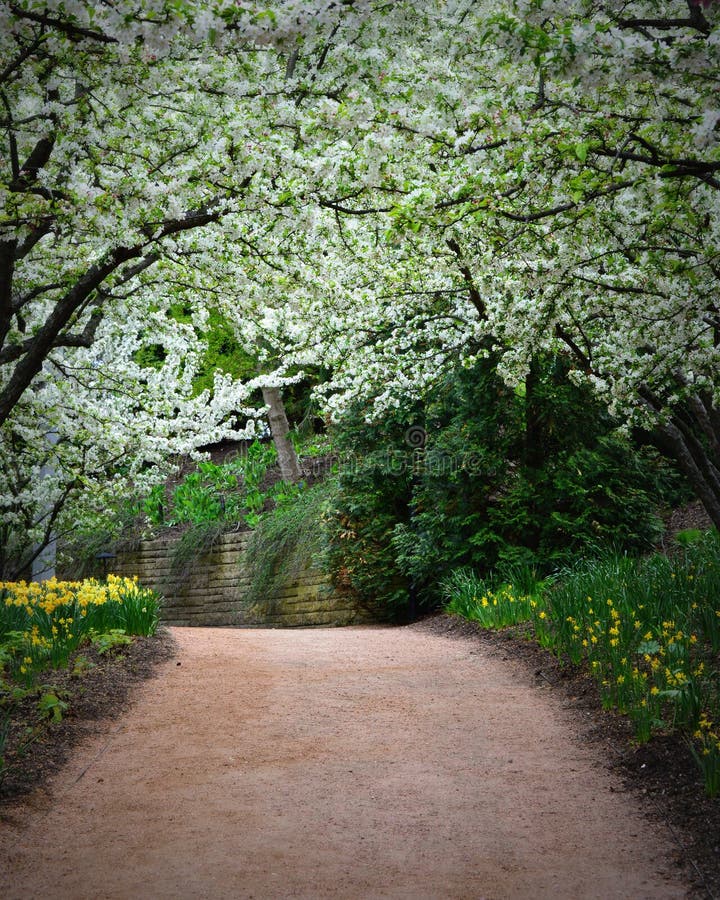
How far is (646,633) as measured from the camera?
5.65 m

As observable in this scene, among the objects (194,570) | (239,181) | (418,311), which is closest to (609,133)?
(239,181)

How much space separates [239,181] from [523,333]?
299 centimetres

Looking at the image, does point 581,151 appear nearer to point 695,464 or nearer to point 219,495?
point 695,464

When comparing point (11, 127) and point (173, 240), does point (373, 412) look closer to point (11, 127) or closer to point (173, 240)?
point (173, 240)

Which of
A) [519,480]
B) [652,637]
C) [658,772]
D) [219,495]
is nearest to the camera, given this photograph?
[658,772]

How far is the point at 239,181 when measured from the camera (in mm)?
5629

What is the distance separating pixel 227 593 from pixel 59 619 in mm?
8140

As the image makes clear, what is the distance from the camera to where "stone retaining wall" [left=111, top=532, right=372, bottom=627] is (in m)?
13.0

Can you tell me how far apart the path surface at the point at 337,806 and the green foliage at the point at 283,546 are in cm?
657

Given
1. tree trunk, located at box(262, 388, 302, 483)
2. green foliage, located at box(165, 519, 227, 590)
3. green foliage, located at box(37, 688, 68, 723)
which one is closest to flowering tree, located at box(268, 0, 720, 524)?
green foliage, located at box(37, 688, 68, 723)

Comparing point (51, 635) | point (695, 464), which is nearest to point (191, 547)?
point (51, 635)

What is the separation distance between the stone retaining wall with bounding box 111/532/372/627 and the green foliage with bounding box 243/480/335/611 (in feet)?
0.45

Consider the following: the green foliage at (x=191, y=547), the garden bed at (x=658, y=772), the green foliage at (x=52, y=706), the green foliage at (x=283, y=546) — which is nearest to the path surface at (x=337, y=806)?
the garden bed at (x=658, y=772)

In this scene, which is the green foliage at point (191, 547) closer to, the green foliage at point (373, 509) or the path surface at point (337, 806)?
the green foliage at point (373, 509)
